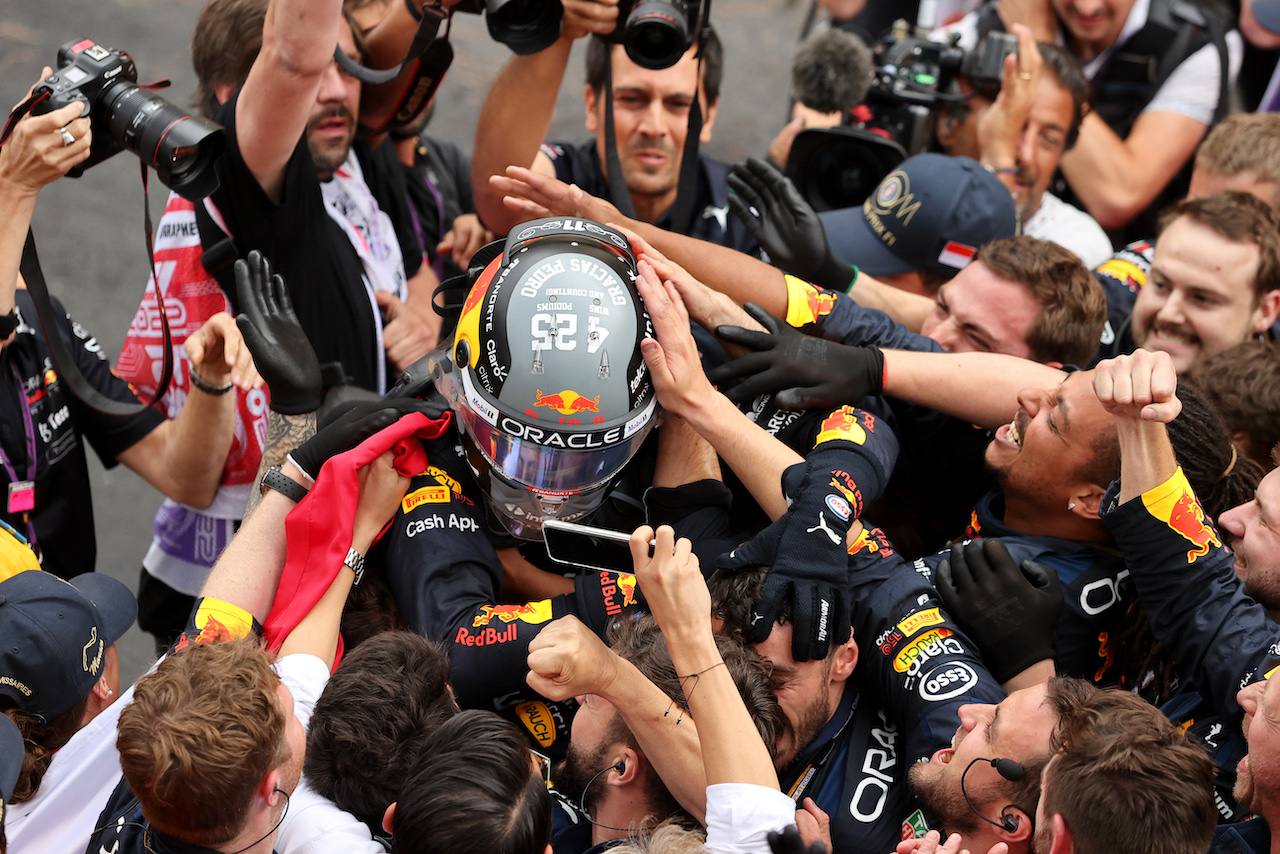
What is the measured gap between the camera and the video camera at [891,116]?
4555mm

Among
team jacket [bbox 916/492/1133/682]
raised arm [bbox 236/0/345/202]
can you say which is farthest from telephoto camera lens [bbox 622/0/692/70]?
team jacket [bbox 916/492/1133/682]

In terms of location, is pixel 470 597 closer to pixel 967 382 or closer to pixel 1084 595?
pixel 967 382

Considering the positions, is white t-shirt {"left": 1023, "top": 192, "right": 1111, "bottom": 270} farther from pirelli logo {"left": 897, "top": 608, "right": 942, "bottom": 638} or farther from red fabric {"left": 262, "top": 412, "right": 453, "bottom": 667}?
red fabric {"left": 262, "top": 412, "right": 453, "bottom": 667}

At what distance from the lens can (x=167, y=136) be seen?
2.96 m

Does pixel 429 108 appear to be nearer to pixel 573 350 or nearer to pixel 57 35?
pixel 573 350

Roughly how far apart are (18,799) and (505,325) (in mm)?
1556

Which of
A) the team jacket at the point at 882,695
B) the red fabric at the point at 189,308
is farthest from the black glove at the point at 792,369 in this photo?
the red fabric at the point at 189,308

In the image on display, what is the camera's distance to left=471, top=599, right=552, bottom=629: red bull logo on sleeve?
275 centimetres

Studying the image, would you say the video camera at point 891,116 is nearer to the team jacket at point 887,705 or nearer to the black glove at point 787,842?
the team jacket at point 887,705

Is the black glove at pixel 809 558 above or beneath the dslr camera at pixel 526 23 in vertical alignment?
beneath

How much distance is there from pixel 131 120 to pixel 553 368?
1.49 m

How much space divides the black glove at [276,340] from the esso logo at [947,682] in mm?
1872

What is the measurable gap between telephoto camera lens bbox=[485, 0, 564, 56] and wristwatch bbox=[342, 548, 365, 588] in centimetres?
157

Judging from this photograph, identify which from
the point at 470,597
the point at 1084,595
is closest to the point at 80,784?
the point at 470,597
